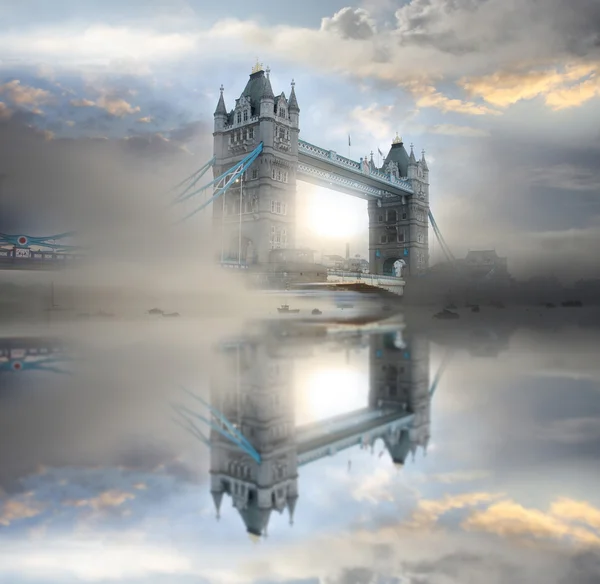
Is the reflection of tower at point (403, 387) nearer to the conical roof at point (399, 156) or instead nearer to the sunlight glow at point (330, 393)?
the sunlight glow at point (330, 393)

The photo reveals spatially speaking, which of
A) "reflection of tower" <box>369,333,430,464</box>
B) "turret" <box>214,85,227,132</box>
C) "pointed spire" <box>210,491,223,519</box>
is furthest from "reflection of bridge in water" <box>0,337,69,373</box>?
"turret" <box>214,85,227,132</box>

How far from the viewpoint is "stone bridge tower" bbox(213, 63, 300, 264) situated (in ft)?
123

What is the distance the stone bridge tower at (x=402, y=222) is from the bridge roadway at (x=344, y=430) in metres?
55.6

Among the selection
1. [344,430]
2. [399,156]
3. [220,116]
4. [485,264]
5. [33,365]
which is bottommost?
[344,430]

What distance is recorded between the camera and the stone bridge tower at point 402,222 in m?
60.9

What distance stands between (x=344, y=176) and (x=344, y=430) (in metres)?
48.0

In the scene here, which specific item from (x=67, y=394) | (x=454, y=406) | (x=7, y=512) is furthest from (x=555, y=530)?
(x=67, y=394)

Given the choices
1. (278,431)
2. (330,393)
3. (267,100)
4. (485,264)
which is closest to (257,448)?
(278,431)

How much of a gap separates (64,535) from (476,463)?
3517mm

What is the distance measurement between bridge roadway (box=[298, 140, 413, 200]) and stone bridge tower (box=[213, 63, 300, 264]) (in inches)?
139

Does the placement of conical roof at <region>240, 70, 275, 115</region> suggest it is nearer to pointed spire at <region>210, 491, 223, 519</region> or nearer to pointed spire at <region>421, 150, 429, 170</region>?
pointed spire at <region>421, 150, 429, 170</region>

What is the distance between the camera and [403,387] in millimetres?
6879

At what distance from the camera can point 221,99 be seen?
40.9m

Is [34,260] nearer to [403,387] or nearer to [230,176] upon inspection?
[230,176]
